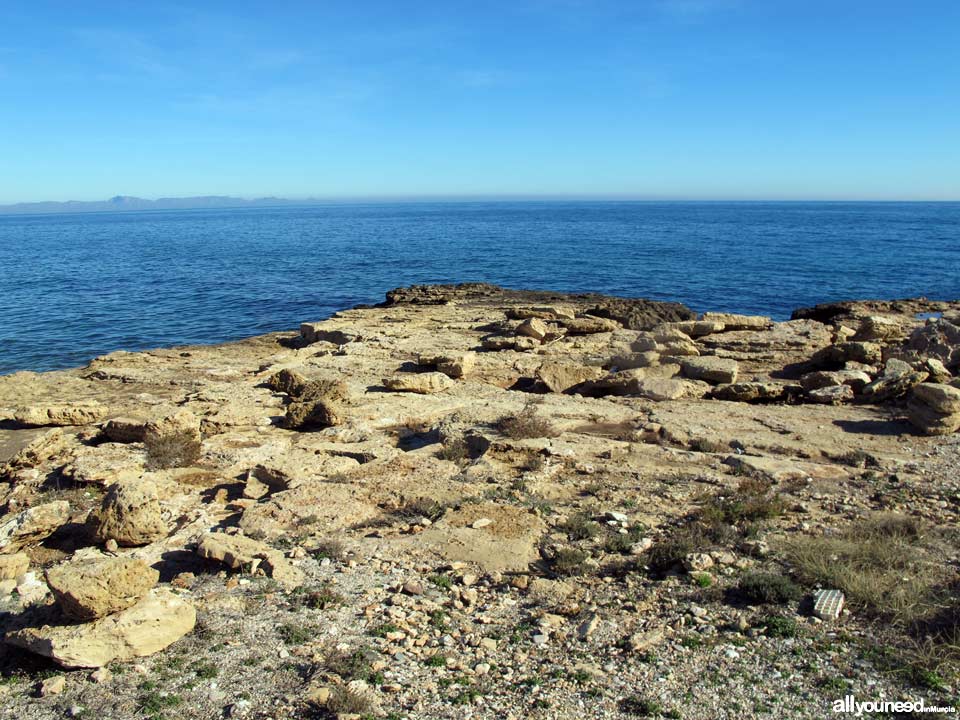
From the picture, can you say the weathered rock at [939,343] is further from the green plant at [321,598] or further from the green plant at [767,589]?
the green plant at [321,598]

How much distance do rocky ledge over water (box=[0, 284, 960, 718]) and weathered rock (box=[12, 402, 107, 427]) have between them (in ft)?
0.18

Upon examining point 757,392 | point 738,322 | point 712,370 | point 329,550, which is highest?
point 738,322

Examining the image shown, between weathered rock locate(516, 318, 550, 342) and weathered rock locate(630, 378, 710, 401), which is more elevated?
weathered rock locate(516, 318, 550, 342)

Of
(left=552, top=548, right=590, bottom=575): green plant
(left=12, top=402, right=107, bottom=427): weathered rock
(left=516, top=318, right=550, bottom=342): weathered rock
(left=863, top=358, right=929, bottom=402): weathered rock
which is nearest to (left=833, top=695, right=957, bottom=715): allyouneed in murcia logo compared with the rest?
(left=552, top=548, right=590, bottom=575): green plant

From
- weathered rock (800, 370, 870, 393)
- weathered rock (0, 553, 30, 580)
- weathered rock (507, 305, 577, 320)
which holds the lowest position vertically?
weathered rock (0, 553, 30, 580)

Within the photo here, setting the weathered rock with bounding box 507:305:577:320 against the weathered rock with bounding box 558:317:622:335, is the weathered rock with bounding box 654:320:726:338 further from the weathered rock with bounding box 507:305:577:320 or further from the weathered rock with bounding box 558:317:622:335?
the weathered rock with bounding box 507:305:577:320

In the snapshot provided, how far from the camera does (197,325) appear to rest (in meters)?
30.4

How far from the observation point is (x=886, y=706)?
5023mm

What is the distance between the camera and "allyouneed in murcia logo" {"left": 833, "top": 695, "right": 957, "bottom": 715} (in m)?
4.94

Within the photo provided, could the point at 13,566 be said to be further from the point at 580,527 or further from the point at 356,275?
the point at 356,275

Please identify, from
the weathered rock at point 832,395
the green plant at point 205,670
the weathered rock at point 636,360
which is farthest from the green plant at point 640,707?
the weathered rock at point 636,360

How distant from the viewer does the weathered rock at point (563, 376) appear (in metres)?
15.0

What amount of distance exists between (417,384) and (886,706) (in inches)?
421

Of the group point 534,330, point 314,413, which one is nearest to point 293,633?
point 314,413
